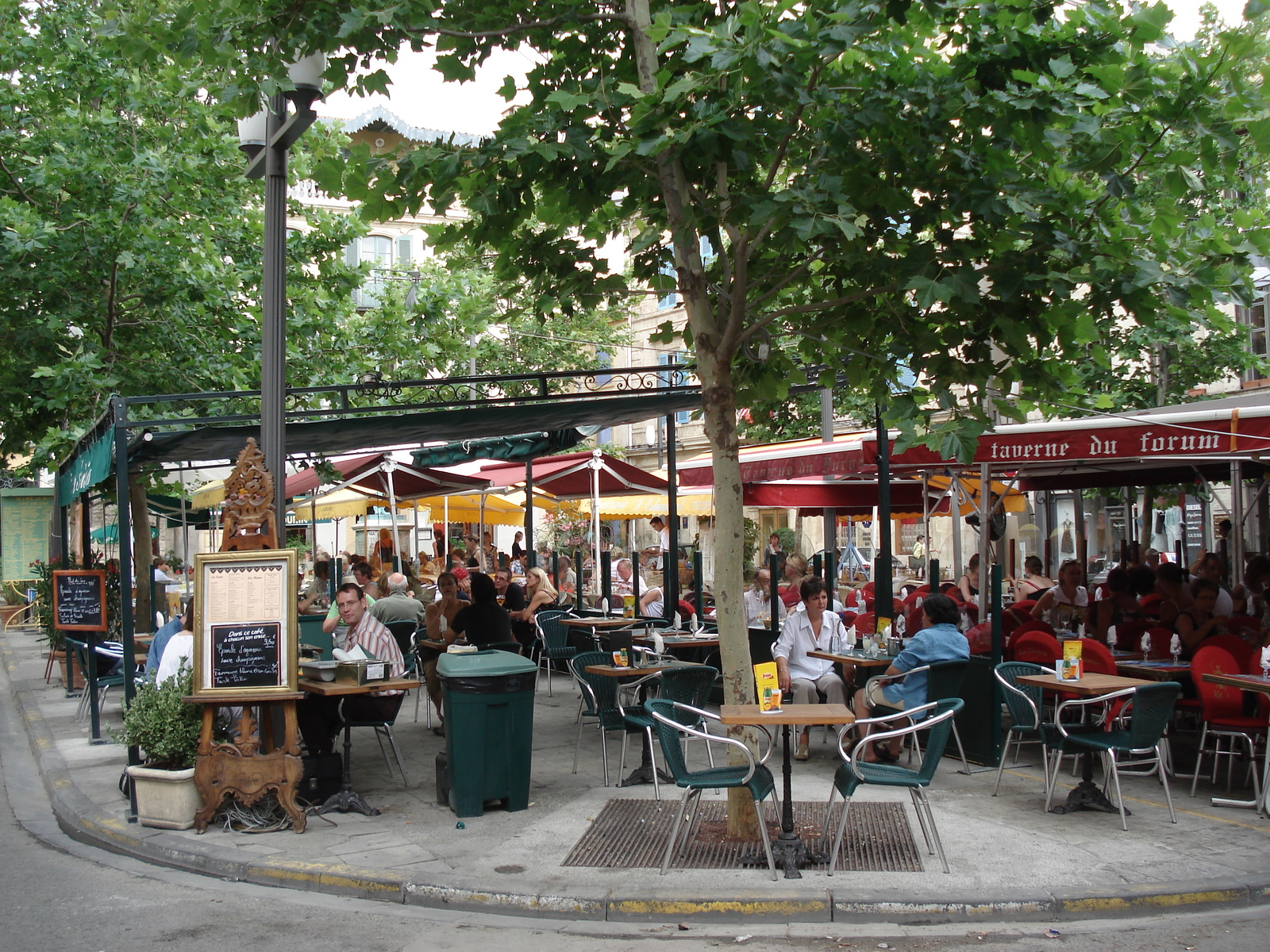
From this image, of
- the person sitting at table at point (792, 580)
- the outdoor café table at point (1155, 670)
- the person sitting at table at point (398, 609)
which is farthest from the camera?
the person sitting at table at point (792, 580)

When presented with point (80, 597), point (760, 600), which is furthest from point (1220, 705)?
point (80, 597)

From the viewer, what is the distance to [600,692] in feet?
28.8

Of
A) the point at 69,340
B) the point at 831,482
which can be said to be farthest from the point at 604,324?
the point at 69,340

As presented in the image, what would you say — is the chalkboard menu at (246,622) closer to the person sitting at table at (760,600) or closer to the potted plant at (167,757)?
the potted plant at (167,757)

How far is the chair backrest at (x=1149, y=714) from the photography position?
7.06 meters

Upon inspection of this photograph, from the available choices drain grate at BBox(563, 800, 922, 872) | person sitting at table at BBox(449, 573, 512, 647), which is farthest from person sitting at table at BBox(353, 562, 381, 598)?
drain grate at BBox(563, 800, 922, 872)

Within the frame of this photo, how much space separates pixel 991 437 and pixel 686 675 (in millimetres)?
3802

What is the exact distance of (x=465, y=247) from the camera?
7.71 m

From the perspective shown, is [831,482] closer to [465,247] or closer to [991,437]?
[991,437]

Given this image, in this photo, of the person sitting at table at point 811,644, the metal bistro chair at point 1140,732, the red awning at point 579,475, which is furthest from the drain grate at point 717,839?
the red awning at point 579,475

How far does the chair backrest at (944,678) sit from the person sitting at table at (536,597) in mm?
7701

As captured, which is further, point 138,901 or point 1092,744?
point 1092,744

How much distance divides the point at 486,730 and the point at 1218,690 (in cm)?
533

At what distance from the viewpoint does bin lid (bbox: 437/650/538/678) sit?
7488mm
